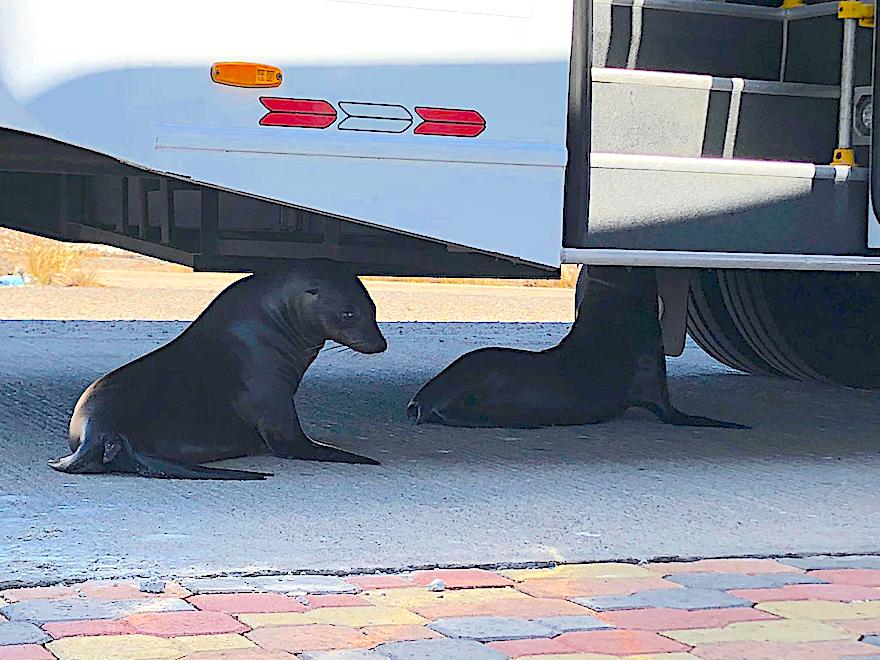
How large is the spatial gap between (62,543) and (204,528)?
35cm

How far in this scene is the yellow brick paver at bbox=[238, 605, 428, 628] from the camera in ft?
10.0

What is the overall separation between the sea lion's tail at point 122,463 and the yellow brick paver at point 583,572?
131 centimetres

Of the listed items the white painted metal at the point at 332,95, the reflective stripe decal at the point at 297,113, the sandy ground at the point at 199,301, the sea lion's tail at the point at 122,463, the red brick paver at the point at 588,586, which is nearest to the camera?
the red brick paver at the point at 588,586

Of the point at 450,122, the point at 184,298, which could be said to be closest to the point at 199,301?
the point at 184,298

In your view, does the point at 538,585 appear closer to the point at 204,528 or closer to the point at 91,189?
the point at 204,528

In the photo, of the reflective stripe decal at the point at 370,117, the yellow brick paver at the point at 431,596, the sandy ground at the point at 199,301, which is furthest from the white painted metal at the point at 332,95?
the sandy ground at the point at 199,301

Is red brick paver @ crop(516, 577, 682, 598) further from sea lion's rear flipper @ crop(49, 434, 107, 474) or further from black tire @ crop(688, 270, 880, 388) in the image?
black tire @ crop(688, 270, 880, 388)

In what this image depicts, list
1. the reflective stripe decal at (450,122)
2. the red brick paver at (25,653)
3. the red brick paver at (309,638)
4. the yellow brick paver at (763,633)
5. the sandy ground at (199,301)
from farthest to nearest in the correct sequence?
the sandy ground at (199,301), the reflective stripe decal at (450,122), the yellow brick paver at (763,633), the red brick paver at (309,638), the red brick paver at (25,653)

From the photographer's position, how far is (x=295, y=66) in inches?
172

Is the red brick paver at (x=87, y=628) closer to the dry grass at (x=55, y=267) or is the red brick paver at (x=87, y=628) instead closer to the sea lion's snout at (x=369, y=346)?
the sea lion's snout at (x=369, y=346)

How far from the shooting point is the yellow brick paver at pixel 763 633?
9.94 feet

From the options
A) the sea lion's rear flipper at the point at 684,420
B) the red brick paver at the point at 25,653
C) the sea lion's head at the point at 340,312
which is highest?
the sea lion's head at the point at 340,312

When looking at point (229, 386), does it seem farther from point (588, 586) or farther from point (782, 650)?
point (782, 650)

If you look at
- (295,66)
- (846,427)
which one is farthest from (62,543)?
(846,427)
